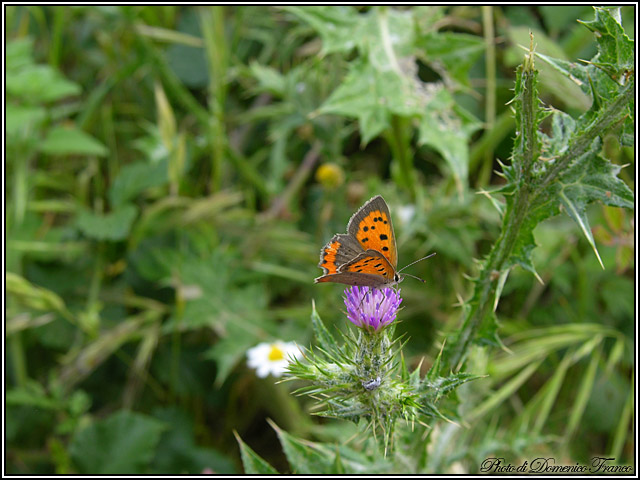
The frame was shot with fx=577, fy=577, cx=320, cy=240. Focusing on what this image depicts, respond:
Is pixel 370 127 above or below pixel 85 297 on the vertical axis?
above

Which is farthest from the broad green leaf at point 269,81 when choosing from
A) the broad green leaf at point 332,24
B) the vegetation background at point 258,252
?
the broad green leaf at point 332,24

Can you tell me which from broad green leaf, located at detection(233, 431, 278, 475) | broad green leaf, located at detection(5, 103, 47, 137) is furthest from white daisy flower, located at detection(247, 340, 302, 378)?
broad green leaf, located at detection(5, 103, 47, 137)

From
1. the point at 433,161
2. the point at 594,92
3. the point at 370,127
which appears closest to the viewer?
the point at 594,92

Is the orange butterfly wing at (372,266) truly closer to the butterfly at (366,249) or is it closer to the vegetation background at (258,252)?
the butterfly at (366,249)

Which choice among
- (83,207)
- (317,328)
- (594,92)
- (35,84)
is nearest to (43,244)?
(83,207)

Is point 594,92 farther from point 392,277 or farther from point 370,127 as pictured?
point 370,127

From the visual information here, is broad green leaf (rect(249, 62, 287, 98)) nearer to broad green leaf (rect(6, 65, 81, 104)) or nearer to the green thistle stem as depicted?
broad green leaf (rect(6, 65, 81, 104))
